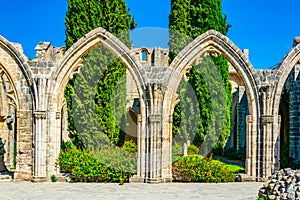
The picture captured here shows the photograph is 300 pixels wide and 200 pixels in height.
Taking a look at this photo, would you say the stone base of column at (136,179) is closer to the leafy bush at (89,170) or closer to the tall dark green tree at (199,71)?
the leafy bush at (89,170)

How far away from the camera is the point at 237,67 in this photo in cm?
920

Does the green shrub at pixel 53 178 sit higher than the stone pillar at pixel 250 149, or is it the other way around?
the stone pillar at pixel 250 149

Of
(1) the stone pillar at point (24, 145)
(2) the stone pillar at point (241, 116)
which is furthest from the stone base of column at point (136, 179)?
(2) the stone pillar at point (241, 116)

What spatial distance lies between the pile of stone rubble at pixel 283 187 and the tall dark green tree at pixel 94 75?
6.02 meters

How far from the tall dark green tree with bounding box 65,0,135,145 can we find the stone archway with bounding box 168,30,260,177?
263cm

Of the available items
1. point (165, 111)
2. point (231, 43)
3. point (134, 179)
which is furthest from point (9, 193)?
point (231, 43)

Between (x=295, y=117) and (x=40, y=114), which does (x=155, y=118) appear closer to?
(x=40, y=114)

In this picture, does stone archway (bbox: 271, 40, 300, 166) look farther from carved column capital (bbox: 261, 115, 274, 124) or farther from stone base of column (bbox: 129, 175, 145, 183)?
stone base of column (bbox: 129, 175, 145, 183)

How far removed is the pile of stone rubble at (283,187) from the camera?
17.3 feet

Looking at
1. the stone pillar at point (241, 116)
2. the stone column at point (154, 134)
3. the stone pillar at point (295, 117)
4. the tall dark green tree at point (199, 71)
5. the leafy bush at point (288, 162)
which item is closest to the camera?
the stone column at point (154, 134)

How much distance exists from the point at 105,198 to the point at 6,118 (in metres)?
6.51

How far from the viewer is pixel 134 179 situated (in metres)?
8.98

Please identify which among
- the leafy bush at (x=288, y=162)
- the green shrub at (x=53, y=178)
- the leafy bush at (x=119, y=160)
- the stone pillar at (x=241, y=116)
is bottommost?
the green shrub at (x=53, y=178)

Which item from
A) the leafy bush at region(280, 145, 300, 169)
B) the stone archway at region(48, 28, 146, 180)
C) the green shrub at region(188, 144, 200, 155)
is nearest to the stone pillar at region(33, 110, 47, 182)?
the stone archway at region(48, 28, 146, 180)
